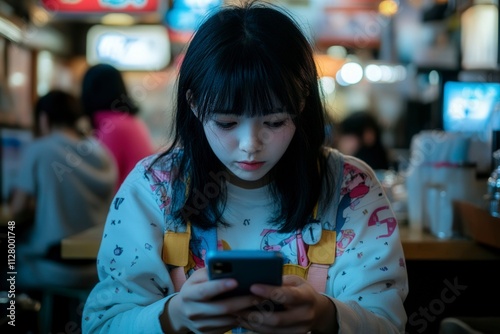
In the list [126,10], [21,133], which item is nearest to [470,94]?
[126,10]

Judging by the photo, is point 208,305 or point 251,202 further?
point 251,202

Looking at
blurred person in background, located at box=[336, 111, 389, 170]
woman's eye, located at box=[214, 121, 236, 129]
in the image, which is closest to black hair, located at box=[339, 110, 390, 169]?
blurred person in background, located at box=[336, 111, 389, 170]

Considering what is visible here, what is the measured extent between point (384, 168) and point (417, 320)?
373 centimetres

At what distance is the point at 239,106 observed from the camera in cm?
142

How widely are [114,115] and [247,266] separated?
9.42 feet

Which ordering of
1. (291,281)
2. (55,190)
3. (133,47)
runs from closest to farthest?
(291,281)
(55,190)
(133,47)

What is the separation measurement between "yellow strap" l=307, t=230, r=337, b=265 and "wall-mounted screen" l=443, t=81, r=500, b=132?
6.20 feet

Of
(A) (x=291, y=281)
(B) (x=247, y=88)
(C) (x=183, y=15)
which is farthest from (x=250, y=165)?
(C) (x=183, y=15)

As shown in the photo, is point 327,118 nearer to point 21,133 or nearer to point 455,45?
point 455,45

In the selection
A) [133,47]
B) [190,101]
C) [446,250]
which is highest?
[133,47]

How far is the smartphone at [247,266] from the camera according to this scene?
4.01ft

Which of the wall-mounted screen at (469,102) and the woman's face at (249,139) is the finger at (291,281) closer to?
the woman's face at (249,139)

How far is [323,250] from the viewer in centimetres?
160

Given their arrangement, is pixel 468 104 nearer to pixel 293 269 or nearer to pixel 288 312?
pixel 293 269
